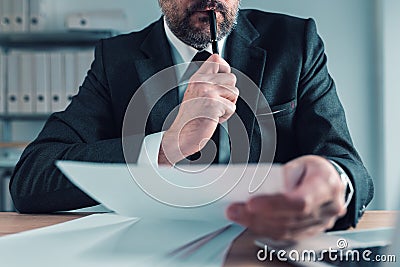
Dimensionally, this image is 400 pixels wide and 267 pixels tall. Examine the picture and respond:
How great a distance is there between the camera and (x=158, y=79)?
3.97ft

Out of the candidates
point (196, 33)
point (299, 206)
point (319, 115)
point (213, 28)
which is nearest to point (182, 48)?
point (196, 33)

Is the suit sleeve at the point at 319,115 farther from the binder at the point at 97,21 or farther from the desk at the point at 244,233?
the binder at the point at 97,21

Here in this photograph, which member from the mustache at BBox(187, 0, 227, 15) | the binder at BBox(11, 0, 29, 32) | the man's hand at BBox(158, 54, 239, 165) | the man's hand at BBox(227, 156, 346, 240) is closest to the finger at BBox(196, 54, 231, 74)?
the man's hand at BBox(158, 54, 239, 165)

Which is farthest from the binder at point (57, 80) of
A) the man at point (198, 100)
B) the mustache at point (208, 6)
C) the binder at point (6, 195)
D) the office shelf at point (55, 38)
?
the mustache at point (208, 6)

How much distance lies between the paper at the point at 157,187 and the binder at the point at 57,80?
6.67 feet

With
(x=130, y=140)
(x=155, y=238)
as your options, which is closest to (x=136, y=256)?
(x=155, y=238)

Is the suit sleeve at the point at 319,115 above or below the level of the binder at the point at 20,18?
below

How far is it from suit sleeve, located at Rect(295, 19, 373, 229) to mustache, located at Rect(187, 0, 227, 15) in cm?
22

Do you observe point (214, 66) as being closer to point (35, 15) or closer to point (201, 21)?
point (201, 21)

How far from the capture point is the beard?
1.13 meters

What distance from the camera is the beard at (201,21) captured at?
1.13m

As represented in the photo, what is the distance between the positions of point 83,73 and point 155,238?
210 centimetres

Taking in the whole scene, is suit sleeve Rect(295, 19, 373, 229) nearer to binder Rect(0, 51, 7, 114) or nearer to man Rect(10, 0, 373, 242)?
man Rect(10, 0, 373, 242)

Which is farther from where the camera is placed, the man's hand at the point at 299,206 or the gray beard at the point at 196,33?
the gray beard at the point at 196,33
